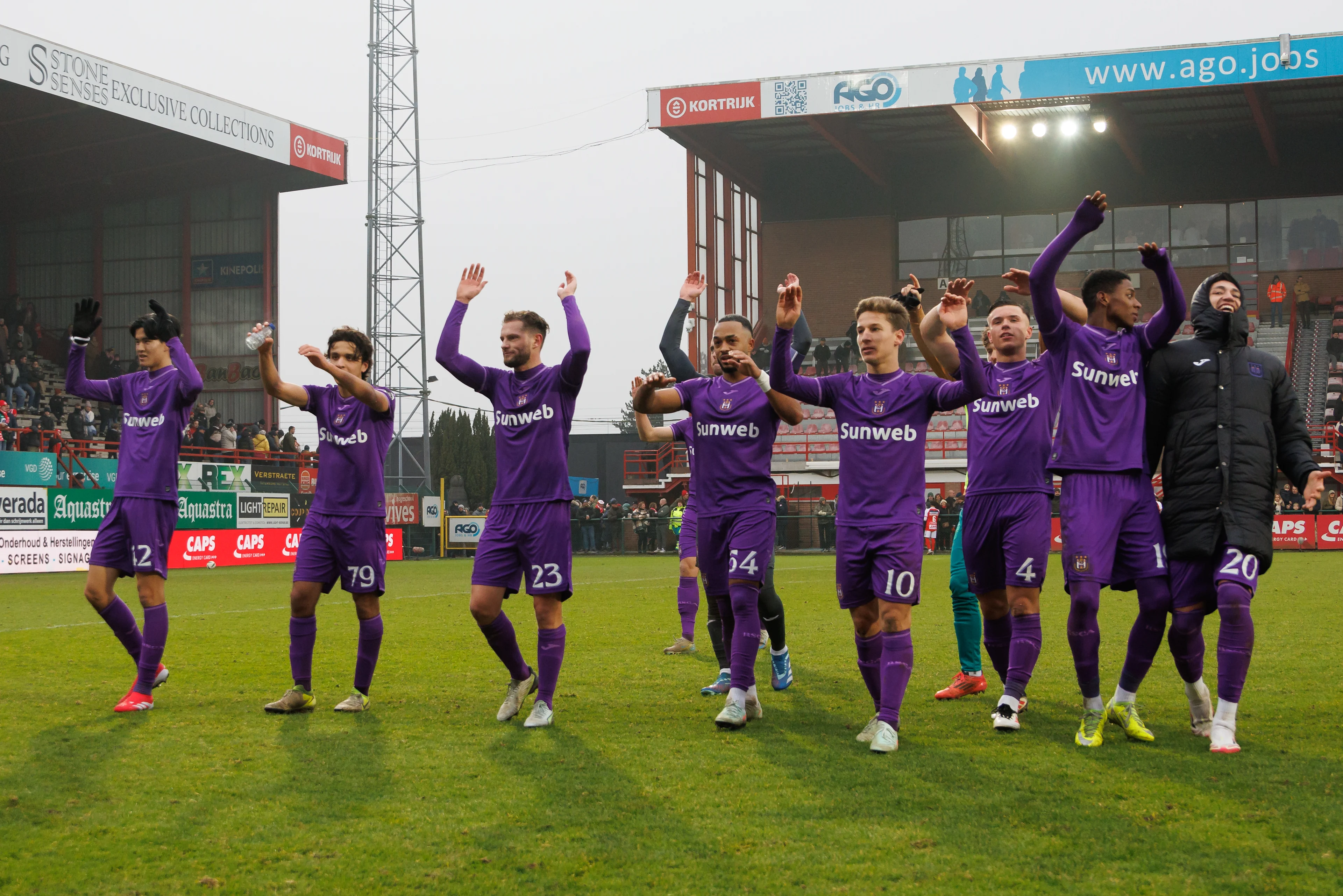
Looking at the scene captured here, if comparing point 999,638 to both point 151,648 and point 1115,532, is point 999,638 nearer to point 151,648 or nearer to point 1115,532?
point 1115,532

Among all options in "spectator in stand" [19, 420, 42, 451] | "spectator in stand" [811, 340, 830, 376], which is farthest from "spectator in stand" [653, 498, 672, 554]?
"spectator in stand" [19, 420, 42, 451]

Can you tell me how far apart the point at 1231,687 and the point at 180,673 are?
21.4 feet

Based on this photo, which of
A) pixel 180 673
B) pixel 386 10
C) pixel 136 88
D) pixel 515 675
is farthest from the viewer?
pixel 386 10

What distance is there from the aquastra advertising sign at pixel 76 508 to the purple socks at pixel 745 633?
2078 cm

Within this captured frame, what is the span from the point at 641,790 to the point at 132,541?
3.80 metres

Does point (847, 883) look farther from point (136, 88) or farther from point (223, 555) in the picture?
point (136, 88)

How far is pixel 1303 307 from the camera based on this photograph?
1608 inches

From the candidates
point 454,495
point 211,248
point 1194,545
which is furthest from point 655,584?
point 454,495

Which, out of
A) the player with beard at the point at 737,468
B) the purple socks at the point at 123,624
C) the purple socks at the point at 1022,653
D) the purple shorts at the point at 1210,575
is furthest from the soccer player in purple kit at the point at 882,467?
the purple socks at the point at 123,624

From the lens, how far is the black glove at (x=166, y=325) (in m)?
7.34

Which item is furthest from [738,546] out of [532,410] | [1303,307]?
[1303,307]

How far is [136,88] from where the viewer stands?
34.7m

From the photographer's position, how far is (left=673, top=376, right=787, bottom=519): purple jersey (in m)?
6.73

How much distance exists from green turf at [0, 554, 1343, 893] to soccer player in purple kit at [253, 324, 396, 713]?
417mm
